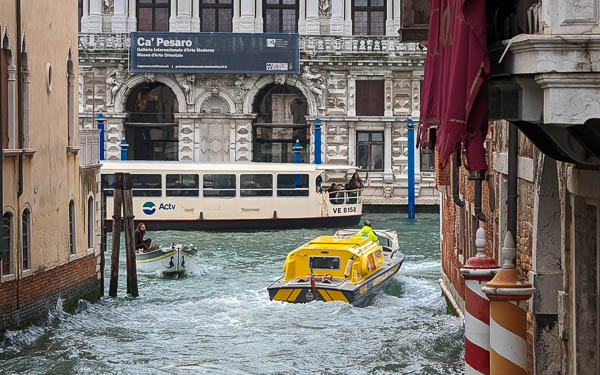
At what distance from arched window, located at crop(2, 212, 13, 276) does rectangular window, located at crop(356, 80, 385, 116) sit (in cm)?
2647

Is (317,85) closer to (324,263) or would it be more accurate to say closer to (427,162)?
(427,162)

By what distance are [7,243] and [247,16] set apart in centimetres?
2673

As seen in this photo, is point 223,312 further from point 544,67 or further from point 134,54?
point 134,54

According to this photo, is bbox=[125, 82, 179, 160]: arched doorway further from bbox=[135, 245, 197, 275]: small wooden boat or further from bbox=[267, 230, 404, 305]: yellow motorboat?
bbox=[267, 230, 404, 305]: yellow motorboat

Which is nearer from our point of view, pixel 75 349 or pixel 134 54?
pixel 75 349

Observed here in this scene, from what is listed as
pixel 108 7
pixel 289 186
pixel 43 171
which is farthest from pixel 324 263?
pixel 108 7

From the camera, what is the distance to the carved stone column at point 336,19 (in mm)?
40969

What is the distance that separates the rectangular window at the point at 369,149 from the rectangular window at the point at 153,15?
8.49m

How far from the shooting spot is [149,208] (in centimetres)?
3266

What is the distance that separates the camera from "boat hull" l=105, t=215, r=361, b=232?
32.7 metres

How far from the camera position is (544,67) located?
5.29 meters

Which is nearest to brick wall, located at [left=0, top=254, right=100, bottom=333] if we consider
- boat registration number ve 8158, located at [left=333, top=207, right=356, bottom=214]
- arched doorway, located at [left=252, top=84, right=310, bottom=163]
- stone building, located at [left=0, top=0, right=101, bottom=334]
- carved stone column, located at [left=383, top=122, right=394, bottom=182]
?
stone building, located at [left=0, top=0, right=101, bottom=334]

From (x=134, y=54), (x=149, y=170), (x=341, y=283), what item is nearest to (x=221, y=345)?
(x=341, y=283)

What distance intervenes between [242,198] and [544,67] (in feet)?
91.7
